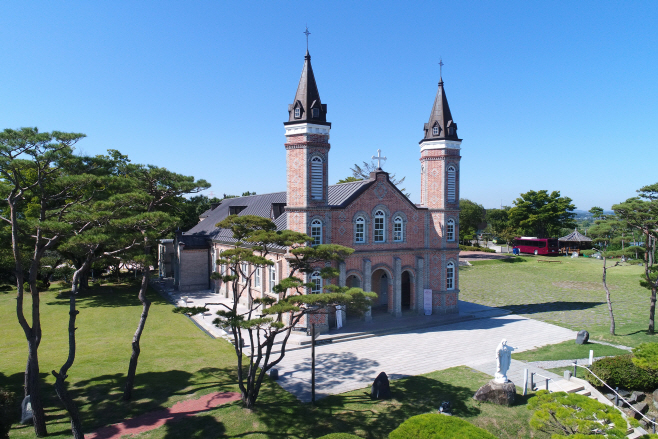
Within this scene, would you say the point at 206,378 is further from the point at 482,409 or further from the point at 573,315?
the point at 573,315

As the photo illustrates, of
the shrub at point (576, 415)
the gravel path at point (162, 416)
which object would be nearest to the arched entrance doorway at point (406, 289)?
the gravel path at point (162, 416)

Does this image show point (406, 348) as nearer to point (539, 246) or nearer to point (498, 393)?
point (498, 393)

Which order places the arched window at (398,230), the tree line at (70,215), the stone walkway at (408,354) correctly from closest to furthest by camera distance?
1. the tree line at (70,215)
2. the stone walkway at (408,354)
3. the arched window at (398,230)

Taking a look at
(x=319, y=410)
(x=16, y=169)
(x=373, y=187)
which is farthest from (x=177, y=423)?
(x=373, y=187)

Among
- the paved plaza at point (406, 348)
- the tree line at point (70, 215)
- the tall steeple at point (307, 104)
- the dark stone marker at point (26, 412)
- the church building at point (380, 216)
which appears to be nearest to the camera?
the tree line at point (70, 215)

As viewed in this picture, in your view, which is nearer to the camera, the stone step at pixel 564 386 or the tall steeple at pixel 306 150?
the stone step at pixel 564 386

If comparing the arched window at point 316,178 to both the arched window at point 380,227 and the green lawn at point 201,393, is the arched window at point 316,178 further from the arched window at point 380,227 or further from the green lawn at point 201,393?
the green lawn at point 201,393

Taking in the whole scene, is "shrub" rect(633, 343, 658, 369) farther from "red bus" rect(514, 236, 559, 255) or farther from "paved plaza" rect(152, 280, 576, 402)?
"red bus" rect(514, 236, 559, 255)
